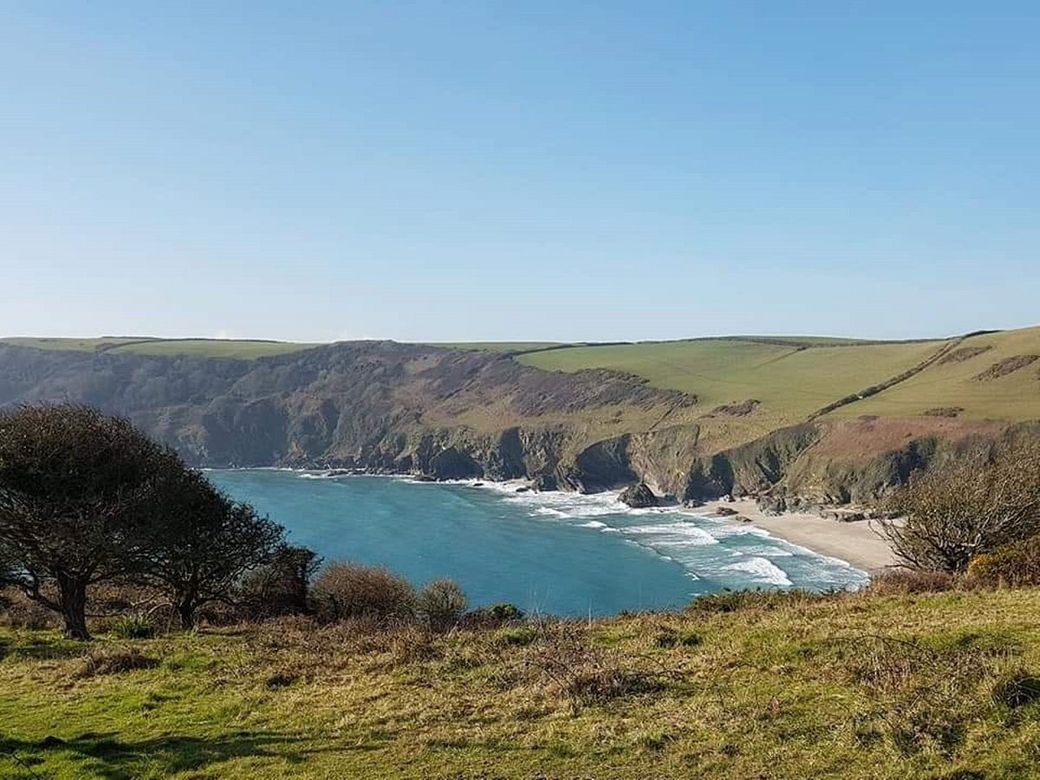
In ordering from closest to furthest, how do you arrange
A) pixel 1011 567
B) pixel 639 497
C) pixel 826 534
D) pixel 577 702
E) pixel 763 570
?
pixel 577 702 < pixel 1011 567 < pixel 763 570 < pixel 826 534 < pixel 639 497

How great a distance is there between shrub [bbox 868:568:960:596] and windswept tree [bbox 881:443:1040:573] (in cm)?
914

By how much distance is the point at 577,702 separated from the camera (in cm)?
1248

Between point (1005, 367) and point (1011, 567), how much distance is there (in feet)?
408

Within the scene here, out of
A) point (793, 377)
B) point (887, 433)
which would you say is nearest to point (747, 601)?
point (887, 433)

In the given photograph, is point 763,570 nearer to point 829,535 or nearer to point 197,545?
point 829,535

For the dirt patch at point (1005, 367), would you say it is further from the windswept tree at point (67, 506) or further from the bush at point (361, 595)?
the windswept tree at point (67, 506)

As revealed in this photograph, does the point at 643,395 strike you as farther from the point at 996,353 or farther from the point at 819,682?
the point at 819,682

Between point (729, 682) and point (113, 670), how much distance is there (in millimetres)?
13802

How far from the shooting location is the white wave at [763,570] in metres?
70.3

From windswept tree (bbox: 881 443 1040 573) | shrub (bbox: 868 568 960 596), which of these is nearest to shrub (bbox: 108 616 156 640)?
shrub (bbox: 868 568 960 596)

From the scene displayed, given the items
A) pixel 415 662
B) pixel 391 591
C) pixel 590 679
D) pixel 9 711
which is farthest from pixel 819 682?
pixel 391 591

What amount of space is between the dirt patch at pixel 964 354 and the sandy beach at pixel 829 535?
65002 mm

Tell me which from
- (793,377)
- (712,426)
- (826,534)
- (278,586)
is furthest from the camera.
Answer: (793,377)

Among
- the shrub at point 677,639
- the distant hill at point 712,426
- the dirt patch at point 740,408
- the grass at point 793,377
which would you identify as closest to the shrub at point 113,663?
the shrub at point 677,639
